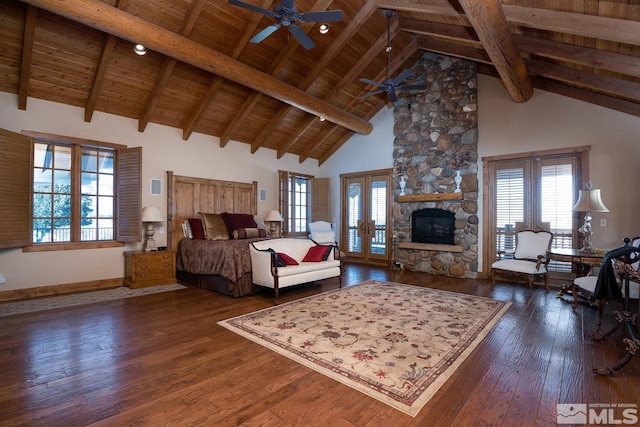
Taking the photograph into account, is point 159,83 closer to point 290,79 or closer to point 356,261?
point 290,79

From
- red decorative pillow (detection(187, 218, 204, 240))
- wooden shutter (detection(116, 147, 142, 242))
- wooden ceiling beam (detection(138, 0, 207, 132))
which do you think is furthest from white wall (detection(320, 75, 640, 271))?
wooden shutter (detection(116, 147, 142, 242))

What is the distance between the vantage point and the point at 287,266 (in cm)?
447

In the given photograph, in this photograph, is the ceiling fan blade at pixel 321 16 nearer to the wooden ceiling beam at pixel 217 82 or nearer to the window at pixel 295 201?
the wooden ceiling beam at pixel 217 82

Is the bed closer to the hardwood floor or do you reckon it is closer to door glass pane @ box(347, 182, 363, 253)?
the hardwood floor

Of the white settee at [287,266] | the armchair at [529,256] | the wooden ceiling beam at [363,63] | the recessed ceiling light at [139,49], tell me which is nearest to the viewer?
the recessed ceiling light at [139,49]

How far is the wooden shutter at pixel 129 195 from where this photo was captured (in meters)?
5.17

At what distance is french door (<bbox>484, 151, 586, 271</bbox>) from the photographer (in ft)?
17.1

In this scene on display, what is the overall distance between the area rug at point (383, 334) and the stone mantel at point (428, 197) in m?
2.27

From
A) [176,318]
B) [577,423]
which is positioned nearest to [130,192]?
[176,318]

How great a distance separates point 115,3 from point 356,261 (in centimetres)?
667

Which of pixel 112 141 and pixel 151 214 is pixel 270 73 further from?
pixel 151 214

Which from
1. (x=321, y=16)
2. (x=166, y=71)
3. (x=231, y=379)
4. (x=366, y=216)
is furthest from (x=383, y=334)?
(x=366, y=216)

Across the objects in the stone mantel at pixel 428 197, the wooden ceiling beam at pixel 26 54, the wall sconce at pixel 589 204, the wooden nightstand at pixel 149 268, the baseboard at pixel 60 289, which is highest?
the wooden ceiling beam at pixel 26 54

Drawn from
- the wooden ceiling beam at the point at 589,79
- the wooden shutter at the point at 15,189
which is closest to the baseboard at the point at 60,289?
the wooden shutter at the point at 15,189
